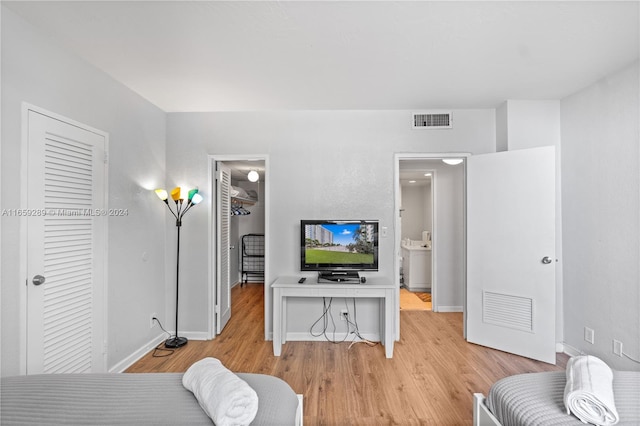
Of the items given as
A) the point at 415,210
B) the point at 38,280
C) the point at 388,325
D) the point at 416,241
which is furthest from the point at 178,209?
the point at 415,210

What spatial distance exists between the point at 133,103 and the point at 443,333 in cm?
416

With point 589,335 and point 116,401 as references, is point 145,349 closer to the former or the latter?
point 116,401

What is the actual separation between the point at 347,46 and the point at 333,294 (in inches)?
85.1

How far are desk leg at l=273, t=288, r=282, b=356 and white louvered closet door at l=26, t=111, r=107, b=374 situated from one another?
1.43 meters

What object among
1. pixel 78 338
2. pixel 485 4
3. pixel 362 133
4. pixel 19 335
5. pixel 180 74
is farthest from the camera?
pixel 362 133

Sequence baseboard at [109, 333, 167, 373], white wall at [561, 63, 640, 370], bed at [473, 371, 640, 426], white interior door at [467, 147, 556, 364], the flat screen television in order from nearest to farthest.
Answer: bed at [473, 371, 640, 426]
white wall at [561, 63, 640, 370]
baseboard at [109, 333, 167, 373]
white interior door at [467, 147, 556, 364]
the flat screen television

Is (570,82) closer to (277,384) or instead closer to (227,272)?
(277,384)

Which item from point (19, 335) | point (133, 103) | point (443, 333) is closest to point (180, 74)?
point (133, 103)

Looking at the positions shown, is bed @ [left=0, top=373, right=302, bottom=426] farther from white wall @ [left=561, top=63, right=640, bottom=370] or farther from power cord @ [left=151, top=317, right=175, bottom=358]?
white wall @ [left=561, top=63, right=640, bottom=370]

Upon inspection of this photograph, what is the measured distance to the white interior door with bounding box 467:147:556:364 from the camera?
8.84 ft

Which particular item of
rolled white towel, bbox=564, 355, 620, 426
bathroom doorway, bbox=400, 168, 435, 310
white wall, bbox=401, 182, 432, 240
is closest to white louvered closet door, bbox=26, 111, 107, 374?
rolled white towel, bbox=564, 355, 620, 426

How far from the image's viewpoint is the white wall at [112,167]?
1.68m

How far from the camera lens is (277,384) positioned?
131cm

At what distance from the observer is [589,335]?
2.56 meters
